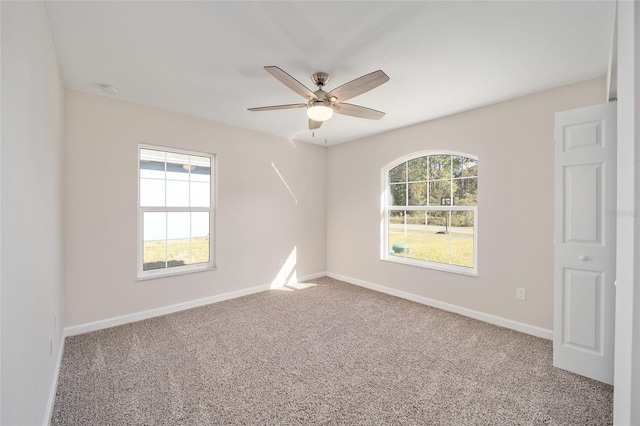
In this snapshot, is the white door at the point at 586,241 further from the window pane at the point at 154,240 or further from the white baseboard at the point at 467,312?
the window pane at the point at 154,240

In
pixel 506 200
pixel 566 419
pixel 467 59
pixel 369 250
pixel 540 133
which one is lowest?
pixel 566 419

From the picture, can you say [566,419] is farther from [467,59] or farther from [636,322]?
[467,59]

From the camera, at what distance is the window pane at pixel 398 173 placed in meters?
4.33

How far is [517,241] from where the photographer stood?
10.2 feet

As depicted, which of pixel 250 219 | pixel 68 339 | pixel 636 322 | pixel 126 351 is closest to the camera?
pixel 636 322

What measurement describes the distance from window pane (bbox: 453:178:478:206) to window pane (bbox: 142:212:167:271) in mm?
3856

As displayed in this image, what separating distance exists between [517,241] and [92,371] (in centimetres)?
424

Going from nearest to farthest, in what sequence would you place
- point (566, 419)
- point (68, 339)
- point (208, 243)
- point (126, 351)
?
point (566, 419) → point (126, 351) → point (68, 339) → point (208, 243)

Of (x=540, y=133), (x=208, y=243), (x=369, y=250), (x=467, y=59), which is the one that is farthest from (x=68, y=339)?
(x=540, y=133)

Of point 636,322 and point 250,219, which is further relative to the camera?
point 250,219

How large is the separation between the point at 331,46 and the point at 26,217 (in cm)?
214

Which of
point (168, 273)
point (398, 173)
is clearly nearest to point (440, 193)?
point (398, 173)

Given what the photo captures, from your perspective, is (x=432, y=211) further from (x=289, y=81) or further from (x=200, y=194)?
(x=200, y=194)

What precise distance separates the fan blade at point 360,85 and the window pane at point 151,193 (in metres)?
2.53
